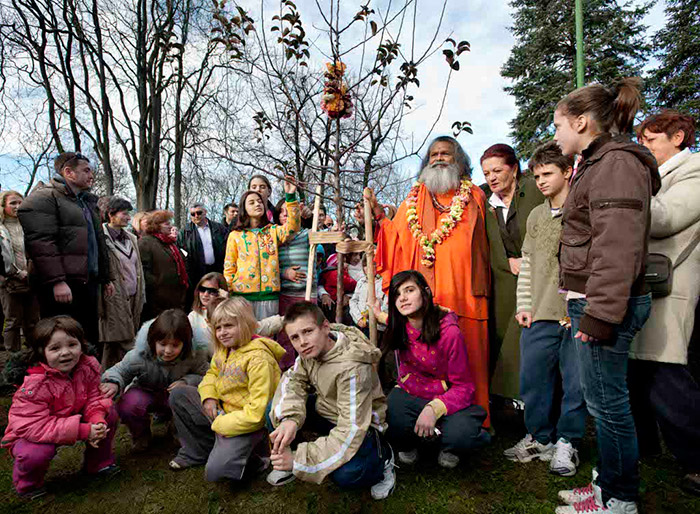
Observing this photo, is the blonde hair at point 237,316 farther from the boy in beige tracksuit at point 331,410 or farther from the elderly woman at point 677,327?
the elderly woman at point 677,327

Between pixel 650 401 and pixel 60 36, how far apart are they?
52.6 feet

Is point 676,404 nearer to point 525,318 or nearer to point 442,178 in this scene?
point 525,318

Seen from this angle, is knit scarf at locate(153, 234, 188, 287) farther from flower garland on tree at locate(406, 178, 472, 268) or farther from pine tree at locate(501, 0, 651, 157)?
pine tree at locate(501, 0, 651, 157)

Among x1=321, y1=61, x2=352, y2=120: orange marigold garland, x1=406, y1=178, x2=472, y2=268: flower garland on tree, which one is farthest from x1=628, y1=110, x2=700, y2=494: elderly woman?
x1=321, y1=61, x2=352, y2=120: orange marigold garland

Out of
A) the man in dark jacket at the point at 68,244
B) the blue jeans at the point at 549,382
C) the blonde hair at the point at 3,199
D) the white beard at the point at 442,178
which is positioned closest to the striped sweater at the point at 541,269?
the blue jeans at the point at 549,382

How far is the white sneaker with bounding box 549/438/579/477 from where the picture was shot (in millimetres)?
2541

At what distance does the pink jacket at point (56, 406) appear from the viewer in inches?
94.3

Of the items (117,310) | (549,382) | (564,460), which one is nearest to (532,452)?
(564,460)

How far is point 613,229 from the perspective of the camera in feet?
5.64

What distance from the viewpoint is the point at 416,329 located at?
9.08 feet

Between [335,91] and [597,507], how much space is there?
3142 millimetres

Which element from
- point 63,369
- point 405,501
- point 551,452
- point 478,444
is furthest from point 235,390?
point 551,452

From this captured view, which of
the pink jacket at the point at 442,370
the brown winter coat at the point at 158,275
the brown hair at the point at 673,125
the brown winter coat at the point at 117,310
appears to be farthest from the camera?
the brown winter coat at the point at 158,275

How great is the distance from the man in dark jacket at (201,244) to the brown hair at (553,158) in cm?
414
